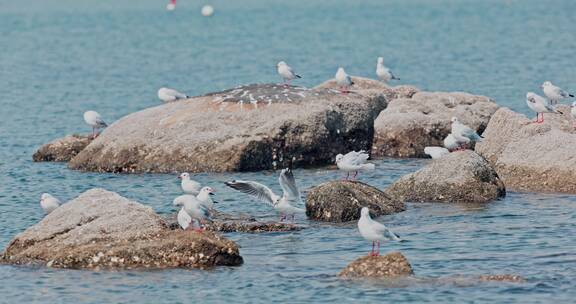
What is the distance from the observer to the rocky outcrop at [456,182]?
851 inches

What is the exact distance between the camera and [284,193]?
2000 cm

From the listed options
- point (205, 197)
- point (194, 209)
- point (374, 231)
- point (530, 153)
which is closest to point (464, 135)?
point (530, 153)

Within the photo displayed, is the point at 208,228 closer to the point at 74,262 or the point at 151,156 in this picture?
the point at 74,262

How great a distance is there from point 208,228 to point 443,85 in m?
25.8

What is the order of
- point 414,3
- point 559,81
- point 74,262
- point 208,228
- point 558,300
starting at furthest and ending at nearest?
1. point 414,3
2. point 559,81
3. point 208,228
4. point 74,262
5. point 558,300

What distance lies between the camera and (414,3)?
388 feet

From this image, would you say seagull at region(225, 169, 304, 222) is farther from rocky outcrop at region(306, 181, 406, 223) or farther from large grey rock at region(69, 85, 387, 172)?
large grey rock at region(69, 85, 387, 172)

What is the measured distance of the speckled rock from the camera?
1612cm

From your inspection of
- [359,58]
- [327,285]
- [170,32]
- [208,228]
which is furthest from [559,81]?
[170,32]

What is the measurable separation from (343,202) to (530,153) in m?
4.36

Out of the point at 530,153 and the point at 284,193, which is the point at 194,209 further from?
the point at 530,153

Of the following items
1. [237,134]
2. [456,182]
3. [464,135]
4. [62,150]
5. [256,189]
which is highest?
[464,135]

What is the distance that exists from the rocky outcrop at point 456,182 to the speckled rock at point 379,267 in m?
5.43

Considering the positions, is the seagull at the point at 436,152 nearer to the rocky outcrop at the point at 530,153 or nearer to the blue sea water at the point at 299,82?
the rocky outcrop at the point at 530,153
